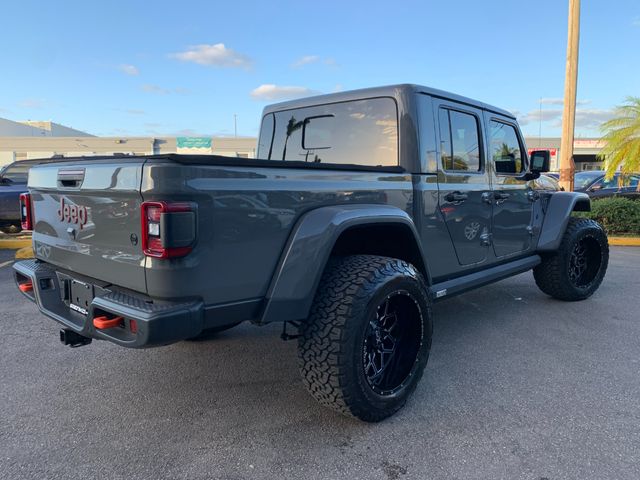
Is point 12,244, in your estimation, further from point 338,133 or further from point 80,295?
point 338,133

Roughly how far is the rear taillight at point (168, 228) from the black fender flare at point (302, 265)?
523mm

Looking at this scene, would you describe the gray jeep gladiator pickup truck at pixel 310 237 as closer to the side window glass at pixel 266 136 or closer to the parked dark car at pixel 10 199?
the side window glass at pixel 266 136

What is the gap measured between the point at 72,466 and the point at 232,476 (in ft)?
2.61

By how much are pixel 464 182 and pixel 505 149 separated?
104 cm

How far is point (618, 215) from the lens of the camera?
9.80 metres

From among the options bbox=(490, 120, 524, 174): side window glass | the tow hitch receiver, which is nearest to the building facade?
bbox=(490, 120, 524, 174): side window glass

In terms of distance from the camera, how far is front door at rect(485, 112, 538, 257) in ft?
13.7

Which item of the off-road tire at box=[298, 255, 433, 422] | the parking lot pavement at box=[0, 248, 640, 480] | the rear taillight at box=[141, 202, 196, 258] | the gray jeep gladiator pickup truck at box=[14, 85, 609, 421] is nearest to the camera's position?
the rear taillight at box=[141, 202, 196, 258]

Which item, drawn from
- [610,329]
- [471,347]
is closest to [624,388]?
[471,347]

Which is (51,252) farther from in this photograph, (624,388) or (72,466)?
(624,388)

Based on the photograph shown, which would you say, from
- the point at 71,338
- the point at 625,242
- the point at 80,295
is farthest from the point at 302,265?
the point at 625,242

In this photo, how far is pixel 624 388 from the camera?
3207 mm

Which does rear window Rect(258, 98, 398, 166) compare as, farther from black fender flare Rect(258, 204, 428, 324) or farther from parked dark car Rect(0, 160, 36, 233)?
parked dark car Rect(0, 160, 36, 233)

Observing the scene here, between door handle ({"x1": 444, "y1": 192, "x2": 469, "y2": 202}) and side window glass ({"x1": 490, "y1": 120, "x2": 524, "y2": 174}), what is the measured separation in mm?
751
